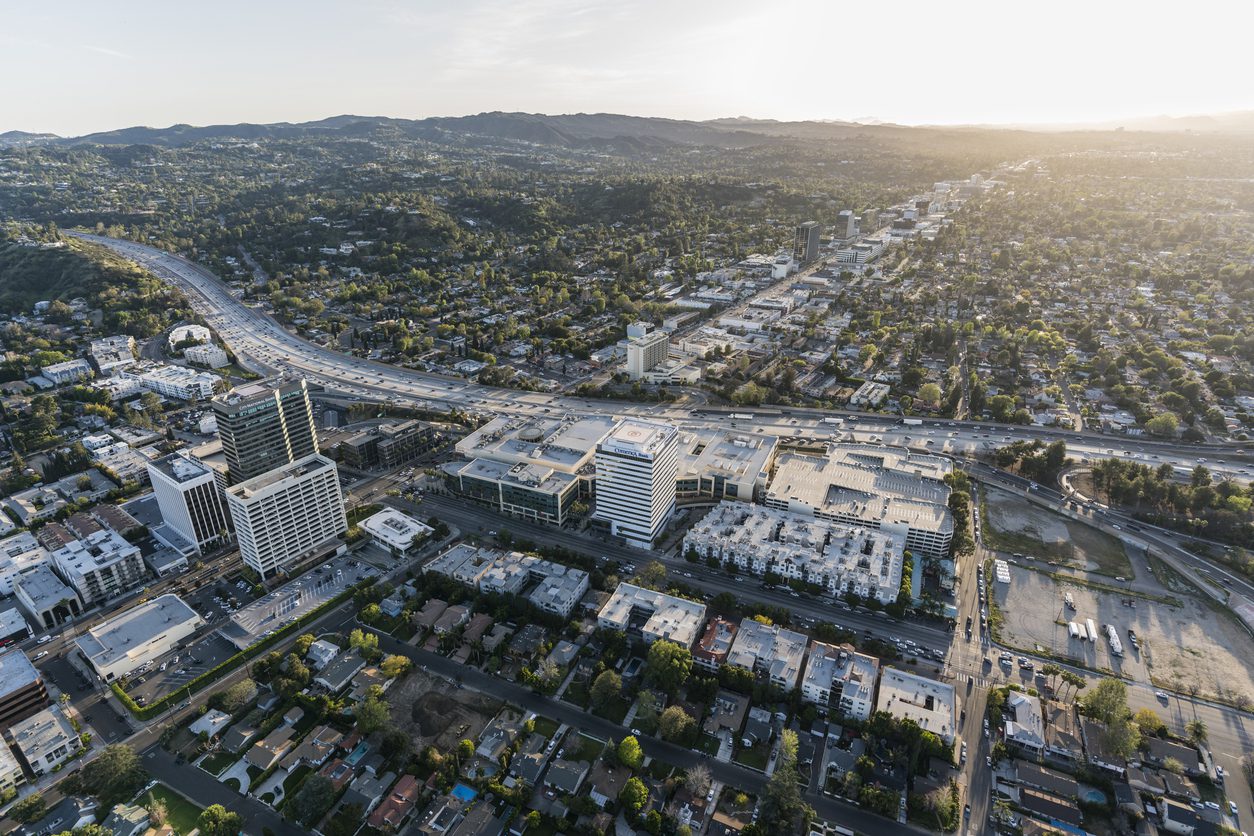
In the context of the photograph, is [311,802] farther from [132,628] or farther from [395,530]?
[395,530]

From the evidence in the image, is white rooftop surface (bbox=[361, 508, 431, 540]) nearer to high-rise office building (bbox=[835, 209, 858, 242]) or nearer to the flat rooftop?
the flat rooftop

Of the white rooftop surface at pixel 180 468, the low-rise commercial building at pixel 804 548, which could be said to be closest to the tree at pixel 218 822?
the white rooftop surface at pixel 180 468

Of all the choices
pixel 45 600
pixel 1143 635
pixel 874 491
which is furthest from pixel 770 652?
pixel 45 600

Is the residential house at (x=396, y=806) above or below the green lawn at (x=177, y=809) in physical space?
Result: above

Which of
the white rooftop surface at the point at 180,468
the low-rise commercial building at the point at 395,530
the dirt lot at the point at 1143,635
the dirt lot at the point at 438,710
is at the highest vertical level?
the white rooftop surface at the point at 180,468

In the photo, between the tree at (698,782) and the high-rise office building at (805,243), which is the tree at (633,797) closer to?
the tree at (698,782)

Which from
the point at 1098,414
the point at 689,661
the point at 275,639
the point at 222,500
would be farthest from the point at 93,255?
the point at 1098,414
